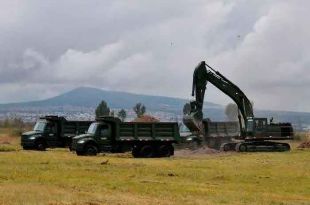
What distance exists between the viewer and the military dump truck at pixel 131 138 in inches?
1719

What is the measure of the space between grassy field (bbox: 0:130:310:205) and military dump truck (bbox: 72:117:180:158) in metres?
8.87

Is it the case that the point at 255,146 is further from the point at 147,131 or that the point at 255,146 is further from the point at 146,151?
the point at 146,151

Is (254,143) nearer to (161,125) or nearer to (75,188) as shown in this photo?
(161,125)

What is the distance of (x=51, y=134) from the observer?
166 feet

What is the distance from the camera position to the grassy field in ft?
62.5

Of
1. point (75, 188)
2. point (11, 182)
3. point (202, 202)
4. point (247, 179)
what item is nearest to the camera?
point (202, 202)

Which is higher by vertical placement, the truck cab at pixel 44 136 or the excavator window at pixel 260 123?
the excavator window at pixel 260 123

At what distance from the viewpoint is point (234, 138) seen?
52.5 m

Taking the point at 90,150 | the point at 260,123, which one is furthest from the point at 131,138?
the point at 260,123

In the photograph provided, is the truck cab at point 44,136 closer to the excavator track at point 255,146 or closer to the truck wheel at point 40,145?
the truck wheel at point 40,145

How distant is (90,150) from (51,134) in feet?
27.4

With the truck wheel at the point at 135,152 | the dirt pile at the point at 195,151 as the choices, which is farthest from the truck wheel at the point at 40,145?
the dirt pile at the point at 195,151

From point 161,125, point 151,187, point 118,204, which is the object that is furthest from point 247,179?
point 161,125

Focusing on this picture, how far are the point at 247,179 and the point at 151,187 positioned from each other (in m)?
5.78
